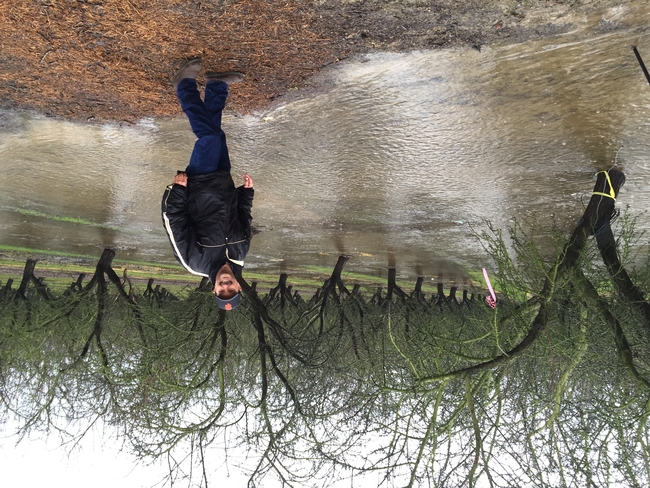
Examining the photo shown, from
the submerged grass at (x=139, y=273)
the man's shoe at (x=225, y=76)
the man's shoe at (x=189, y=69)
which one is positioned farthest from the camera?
the submerged grass at (x=139, y=273)

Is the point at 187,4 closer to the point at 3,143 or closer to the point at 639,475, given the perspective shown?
the point at 3,143

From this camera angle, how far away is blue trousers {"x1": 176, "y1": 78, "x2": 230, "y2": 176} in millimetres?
5074

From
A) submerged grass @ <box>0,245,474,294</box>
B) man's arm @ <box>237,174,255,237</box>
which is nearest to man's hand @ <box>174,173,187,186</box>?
man's arm @ <box>237,174,255,237</box>

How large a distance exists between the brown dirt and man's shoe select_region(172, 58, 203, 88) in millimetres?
93

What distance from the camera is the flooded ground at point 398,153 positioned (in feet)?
18.6

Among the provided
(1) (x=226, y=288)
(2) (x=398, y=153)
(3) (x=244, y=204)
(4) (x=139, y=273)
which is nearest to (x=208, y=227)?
(3) (x=244, y=204)

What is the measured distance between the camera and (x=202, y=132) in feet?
16.7

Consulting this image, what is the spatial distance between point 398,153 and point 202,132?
3.14m

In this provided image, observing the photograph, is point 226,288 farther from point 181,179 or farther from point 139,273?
point 139,273

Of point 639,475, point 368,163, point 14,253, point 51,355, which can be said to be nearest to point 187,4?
point 368,163

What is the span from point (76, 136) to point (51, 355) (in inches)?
153

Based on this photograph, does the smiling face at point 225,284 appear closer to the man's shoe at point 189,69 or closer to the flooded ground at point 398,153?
the man's shoe at point 189,69

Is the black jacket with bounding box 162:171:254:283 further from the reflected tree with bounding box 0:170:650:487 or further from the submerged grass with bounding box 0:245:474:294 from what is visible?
the submerged grass with bounding box 0:245:474:294

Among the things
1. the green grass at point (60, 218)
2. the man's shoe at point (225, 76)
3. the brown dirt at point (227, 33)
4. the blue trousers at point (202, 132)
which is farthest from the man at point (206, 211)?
the green grass at point (60, 218)
